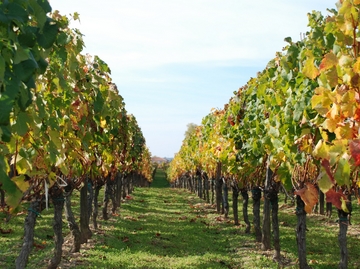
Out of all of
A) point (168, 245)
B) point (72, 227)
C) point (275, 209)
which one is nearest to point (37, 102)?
point (72, 227)

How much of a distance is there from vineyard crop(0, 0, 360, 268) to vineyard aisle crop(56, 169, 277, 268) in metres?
0.69

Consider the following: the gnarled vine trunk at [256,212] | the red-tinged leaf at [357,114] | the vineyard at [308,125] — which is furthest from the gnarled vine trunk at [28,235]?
the gnarled vine trunk at [256,212]

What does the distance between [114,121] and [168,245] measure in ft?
15.7

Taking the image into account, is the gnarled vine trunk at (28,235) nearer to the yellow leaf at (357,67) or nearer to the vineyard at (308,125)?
the vineyard at (308,125)

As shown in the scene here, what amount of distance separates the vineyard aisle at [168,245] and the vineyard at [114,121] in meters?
0.69

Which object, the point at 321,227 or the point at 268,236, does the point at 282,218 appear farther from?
the point at 268,236

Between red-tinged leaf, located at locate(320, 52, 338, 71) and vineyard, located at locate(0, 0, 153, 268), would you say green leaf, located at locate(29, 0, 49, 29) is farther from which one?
red-tinged leaf, located at locate(320, 52, 338, 71)

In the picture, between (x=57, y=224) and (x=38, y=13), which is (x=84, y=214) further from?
(x=38, y=13)

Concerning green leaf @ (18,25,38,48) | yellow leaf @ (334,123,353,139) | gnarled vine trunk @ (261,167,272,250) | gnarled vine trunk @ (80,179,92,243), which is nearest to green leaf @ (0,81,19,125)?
green leaf @ (18,25,38,48)

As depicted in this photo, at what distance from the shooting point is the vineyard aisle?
34.0 ft

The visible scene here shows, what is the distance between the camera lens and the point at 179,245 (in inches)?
529

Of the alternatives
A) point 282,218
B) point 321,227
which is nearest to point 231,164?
point 321,227

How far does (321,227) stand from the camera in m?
17.0

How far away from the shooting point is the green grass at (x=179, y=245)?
1038 cm
